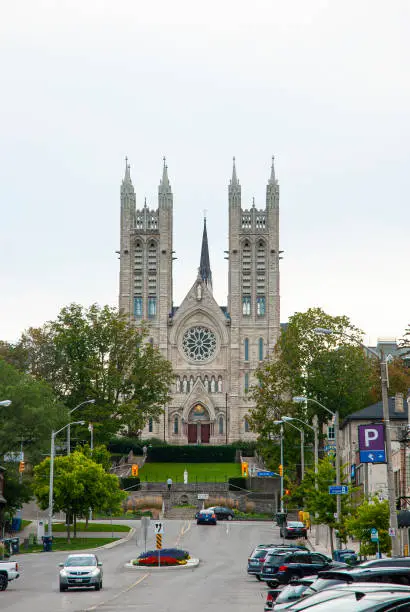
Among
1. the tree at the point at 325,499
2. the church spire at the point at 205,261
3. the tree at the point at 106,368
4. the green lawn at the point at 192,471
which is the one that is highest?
the church spire at the point at 205,261

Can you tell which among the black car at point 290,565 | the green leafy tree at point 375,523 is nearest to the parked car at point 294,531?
the green leafy tree at point 375,523

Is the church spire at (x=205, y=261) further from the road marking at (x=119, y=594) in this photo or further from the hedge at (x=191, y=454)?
the road marking at (x=119, y=594)

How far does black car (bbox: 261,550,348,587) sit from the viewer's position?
33.6 metres

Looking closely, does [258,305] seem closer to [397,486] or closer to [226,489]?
[226,489]

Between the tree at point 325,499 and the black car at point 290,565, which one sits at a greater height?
the tree at point 325,499

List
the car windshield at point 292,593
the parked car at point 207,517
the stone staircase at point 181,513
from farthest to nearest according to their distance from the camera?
1. the stone staircase at point 181,513
2. the parked car at point 207,517
3. the car windshield at point 292,593

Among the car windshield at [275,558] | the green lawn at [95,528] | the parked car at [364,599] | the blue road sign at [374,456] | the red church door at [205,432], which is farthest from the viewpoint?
the red church door at [205,432]

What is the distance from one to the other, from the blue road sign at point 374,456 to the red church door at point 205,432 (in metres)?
90.9

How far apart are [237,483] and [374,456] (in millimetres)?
64413

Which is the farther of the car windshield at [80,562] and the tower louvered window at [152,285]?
the tower louvered window at [152,285]

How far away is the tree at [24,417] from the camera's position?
6712 centimetres

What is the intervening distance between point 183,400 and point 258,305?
45.9 feet

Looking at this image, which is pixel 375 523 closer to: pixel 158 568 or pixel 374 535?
pixel 374 535

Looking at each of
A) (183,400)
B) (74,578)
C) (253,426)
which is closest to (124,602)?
(74,578)
